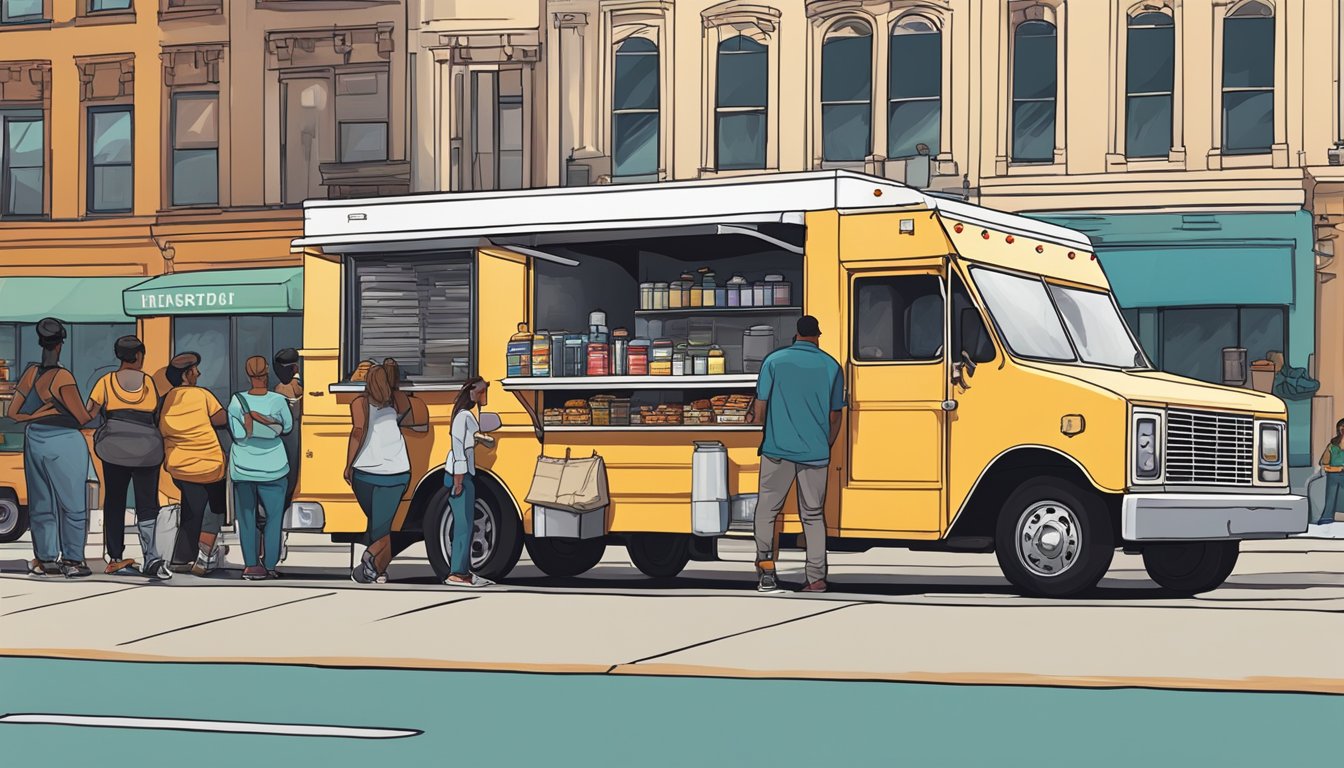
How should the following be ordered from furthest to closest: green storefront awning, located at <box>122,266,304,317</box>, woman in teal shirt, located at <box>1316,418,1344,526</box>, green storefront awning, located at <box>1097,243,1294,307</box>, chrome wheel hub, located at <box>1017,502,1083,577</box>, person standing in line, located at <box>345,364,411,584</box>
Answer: green storefront awning, located at <box>122,266,304,317</box> → green storefront awning, located at <box>1097,243,1294,307</box> → woman in teal shirt, located at <box>1316,418,1344,526</box> → person standing in line, located at <box>345,364,411,584</box> → chrome wheel hub, located at <box>1017,502,1083,577</box>

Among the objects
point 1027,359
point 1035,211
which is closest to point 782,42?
point 1035,211

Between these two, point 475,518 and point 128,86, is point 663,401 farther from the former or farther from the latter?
point 128,86

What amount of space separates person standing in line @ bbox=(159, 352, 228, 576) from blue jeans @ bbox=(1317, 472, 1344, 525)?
13550mm

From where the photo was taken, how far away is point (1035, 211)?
90.9 ft

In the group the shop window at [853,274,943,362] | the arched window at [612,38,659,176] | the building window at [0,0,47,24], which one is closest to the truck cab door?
the shop window at [853,274,943,362]

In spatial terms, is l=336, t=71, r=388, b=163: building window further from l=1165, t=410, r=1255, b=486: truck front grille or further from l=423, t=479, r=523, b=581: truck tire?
l=1165, t=410, r=1255, b=486: truck front grille

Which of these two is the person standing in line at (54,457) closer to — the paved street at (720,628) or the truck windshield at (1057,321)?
the paved street at (720,628)

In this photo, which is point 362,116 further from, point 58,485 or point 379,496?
point 379,496

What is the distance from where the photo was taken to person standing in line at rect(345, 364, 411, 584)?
49.4ft

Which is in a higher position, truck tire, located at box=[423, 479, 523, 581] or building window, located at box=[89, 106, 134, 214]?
building window, located at box=[89, 106, 134, 214]

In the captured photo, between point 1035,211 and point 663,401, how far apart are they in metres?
13.5

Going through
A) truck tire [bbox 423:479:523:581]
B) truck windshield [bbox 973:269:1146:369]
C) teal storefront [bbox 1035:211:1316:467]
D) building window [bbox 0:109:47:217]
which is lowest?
truck tire [bbox 423:479:523:581]

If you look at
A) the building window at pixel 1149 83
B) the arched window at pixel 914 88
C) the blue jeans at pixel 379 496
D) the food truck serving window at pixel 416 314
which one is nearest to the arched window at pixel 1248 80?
the building window at pixel 1149 83

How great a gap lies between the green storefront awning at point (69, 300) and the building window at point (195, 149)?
1543 mm
